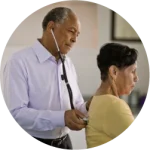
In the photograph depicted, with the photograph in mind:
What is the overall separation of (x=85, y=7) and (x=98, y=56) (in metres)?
0.12

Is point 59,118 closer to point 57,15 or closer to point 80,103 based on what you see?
point 80,103

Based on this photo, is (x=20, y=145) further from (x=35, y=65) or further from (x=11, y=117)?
(x=35, y=65)

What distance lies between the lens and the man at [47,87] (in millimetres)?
494

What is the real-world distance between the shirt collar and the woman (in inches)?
4.4

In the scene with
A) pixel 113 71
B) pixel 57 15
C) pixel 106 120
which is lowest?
pixel 106 120

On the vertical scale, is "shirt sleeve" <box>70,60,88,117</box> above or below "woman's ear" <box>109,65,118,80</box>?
below

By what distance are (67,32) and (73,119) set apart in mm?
180

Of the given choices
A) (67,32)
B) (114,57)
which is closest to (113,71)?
(114,57)

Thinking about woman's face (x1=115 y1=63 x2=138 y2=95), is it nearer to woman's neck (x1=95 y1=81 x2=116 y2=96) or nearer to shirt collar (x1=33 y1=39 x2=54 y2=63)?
woman's neck (x1=95 y1=81 x2=116 y2=96)

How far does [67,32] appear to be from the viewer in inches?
20.1

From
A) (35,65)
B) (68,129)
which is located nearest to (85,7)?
(35,65)

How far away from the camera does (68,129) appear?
1.79 ft

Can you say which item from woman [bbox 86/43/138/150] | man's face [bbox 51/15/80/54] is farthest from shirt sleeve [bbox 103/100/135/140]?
man's face [bbox 51/15/80/54]

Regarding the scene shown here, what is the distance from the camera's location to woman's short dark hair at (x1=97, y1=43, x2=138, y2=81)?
0.53 m
